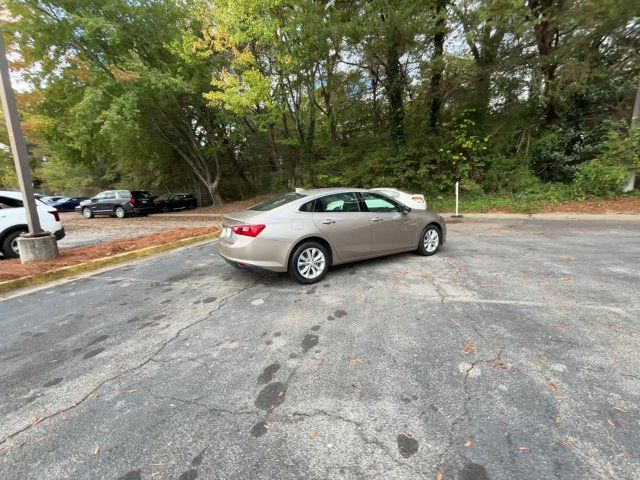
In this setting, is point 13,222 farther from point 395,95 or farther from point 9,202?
point 395,95

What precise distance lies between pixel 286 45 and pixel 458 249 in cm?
1114

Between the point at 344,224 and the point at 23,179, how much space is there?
6.12 m

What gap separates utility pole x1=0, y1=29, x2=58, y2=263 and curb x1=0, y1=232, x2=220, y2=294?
3.07 ft

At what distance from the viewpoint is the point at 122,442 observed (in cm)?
197

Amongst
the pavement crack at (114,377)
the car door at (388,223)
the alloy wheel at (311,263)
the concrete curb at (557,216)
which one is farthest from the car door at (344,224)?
the concrete curb at (557,216)

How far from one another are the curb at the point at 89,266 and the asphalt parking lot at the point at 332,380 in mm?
813

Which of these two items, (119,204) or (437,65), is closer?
(437,65)

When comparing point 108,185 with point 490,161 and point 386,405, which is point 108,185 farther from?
point 386,405

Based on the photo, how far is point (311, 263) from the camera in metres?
4.60

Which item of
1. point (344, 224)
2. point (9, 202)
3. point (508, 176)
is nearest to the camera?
point (344, 224)

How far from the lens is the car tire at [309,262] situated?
4467mm

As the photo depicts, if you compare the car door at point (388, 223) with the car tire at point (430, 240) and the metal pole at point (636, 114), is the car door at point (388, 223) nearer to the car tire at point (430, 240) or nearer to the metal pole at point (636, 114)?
the car tire at point (430, 240)

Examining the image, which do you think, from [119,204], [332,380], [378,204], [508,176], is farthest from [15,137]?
[508,176]

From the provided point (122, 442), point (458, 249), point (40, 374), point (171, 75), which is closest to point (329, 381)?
point (122, 442)
